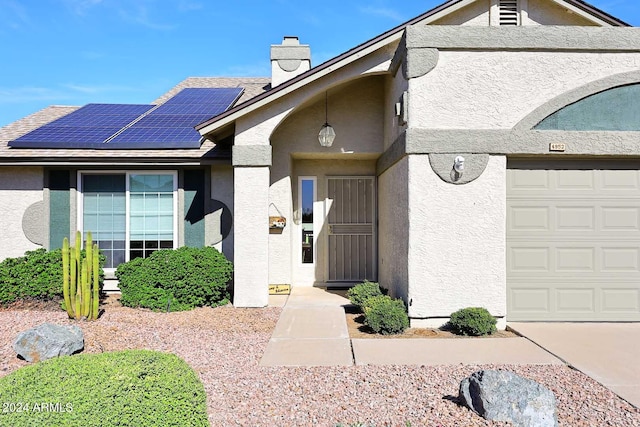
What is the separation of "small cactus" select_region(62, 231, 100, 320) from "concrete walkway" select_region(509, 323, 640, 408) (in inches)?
283

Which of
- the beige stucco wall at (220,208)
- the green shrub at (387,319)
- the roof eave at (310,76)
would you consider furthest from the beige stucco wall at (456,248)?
the beige stucco wall at (220,208)

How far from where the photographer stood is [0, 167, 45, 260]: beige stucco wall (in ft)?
33.4

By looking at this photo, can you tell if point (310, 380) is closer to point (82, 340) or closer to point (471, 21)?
point (82, 340)

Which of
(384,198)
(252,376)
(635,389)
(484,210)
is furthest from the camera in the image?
(384,198)

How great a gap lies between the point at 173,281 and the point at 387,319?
4.37 meters

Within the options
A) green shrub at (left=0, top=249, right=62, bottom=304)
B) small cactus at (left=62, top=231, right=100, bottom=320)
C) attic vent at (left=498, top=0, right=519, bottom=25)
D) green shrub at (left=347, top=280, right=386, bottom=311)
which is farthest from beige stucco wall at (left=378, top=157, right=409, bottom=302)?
green shrub at (left=0, top=249, right=62, bottom=304)

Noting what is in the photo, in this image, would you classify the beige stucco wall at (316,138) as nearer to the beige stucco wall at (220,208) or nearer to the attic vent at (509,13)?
the beige stucco wall at (220,208)

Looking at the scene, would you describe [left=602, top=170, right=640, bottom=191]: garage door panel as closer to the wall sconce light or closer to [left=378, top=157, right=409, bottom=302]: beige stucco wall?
the wall sconce light

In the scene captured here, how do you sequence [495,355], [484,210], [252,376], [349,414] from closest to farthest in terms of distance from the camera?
[349,414]
[252,376]
[495,355]
[484,210]

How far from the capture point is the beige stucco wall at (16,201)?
10.2 m

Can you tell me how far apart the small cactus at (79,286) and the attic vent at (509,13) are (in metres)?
9.24

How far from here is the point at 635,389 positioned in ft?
15.4

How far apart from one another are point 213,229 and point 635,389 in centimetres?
825

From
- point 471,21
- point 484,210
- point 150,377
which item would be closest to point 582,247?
point 484,210
